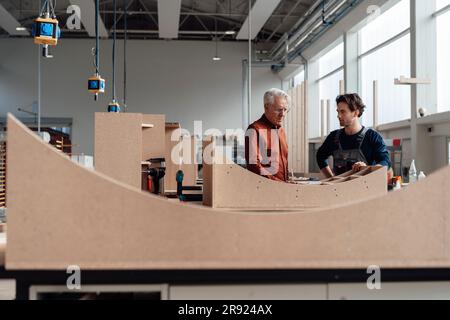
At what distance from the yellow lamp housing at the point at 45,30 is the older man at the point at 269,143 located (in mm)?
1826

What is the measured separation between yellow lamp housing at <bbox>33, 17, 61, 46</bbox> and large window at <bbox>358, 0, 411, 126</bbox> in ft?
16.4

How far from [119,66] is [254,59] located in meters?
3.79

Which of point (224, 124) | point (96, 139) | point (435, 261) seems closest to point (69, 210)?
point (435, 261)

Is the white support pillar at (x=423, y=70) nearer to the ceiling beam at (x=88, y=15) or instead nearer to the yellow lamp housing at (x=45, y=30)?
the yellow lamp housing at (x=45, y=30)

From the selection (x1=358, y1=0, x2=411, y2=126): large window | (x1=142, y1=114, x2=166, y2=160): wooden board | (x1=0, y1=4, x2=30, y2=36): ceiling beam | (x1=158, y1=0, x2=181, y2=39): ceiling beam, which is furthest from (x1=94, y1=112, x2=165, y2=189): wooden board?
(x1=0, y1=4, x2=30, y2=36): ceiling beam

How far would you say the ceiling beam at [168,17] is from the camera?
1011 centimetres

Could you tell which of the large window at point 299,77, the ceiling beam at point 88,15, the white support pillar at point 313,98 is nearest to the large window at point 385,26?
the white support pillar at point 313,98

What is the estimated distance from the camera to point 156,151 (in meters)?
5.42

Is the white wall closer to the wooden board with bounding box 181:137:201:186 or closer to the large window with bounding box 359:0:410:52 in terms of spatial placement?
the large window with bounding box 359:0:410:52

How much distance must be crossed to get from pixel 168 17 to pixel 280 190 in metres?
9.92

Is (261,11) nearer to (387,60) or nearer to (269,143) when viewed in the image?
(387,60)
